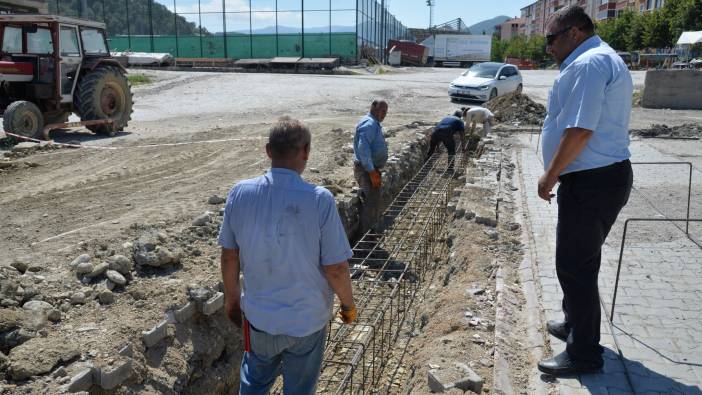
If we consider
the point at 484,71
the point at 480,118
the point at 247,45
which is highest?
the point at 247,45

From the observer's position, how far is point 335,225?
2389mm


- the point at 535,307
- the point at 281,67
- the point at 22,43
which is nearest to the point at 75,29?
the point at 22,43

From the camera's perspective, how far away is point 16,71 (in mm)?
10297

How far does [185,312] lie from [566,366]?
95.0 inches

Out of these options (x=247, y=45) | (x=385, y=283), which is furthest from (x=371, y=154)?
(x=247, y=45)

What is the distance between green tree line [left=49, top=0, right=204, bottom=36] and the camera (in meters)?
43.6

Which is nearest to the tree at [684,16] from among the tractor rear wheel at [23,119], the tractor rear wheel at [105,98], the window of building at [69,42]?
the tractor rear wheel at [105,98]

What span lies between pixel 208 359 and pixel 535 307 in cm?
232

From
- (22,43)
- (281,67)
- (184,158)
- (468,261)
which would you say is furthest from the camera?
(281,67)

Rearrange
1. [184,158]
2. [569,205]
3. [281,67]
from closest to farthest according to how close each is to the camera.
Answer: [569,205]
[184,158]
[281,67]

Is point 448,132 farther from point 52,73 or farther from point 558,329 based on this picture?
point 558,329

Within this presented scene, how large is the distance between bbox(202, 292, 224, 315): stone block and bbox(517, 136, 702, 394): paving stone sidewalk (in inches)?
87.2

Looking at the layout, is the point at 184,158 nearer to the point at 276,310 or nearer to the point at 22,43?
the point at 22,43

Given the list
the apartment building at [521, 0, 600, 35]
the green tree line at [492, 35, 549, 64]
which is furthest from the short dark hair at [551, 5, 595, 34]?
the apartment building at [521, 0, 600, 35]
